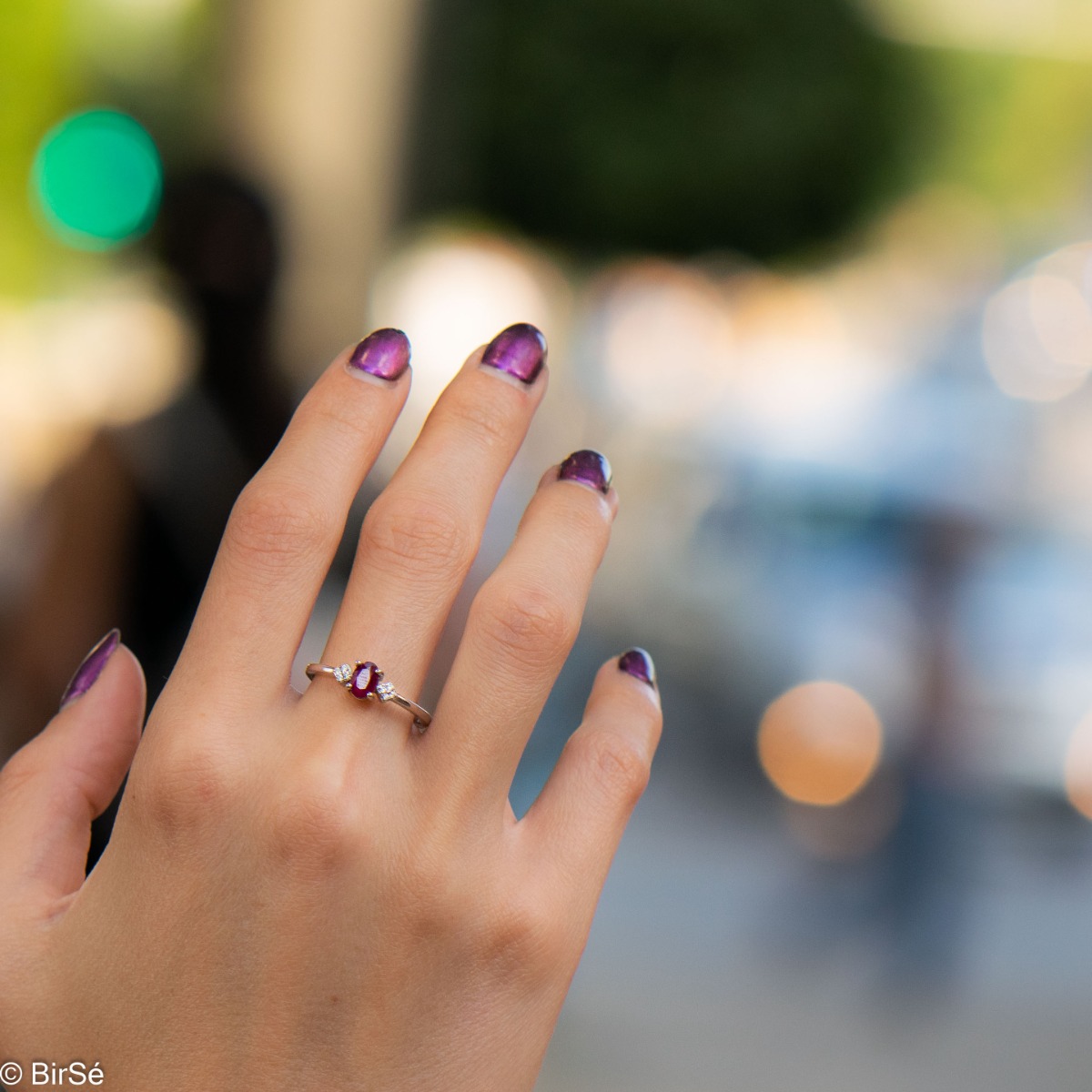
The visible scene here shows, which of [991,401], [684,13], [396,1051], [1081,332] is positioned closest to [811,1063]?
[396,1051]

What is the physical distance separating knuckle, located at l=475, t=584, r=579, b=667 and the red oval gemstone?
91 millimetres

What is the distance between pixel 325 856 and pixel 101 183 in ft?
22.2

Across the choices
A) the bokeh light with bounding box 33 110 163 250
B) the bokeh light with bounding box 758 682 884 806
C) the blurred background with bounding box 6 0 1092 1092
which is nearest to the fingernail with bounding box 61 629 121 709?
the blurred background with bounding box 6 0 1092 1092

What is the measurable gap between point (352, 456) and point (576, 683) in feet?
15.6

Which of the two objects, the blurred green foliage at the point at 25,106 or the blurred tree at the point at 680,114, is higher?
the blurred tree at the point at 680,114

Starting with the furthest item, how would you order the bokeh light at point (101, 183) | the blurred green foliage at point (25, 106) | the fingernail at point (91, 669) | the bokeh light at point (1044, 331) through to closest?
the blurred green foliage at point (25, 106) → the bokeh light at point (1044, 331) → the bokeh light at point (101, 183) → the fingernail at point (91, 669)

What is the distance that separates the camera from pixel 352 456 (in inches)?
39.4

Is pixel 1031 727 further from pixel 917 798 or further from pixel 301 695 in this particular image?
pixel 301 695

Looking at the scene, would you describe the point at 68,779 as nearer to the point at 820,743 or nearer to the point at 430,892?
the point at 430,892

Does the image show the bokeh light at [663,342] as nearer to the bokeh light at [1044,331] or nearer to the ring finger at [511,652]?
the bokeh light at [1044,331]

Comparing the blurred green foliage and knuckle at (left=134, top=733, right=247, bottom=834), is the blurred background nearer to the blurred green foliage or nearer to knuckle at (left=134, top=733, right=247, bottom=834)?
the blurred green foliage

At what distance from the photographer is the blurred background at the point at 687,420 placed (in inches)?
135

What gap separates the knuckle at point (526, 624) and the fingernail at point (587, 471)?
13cm

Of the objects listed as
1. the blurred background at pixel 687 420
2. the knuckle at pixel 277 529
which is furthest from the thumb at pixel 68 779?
the blurred background at pixel 687 420
